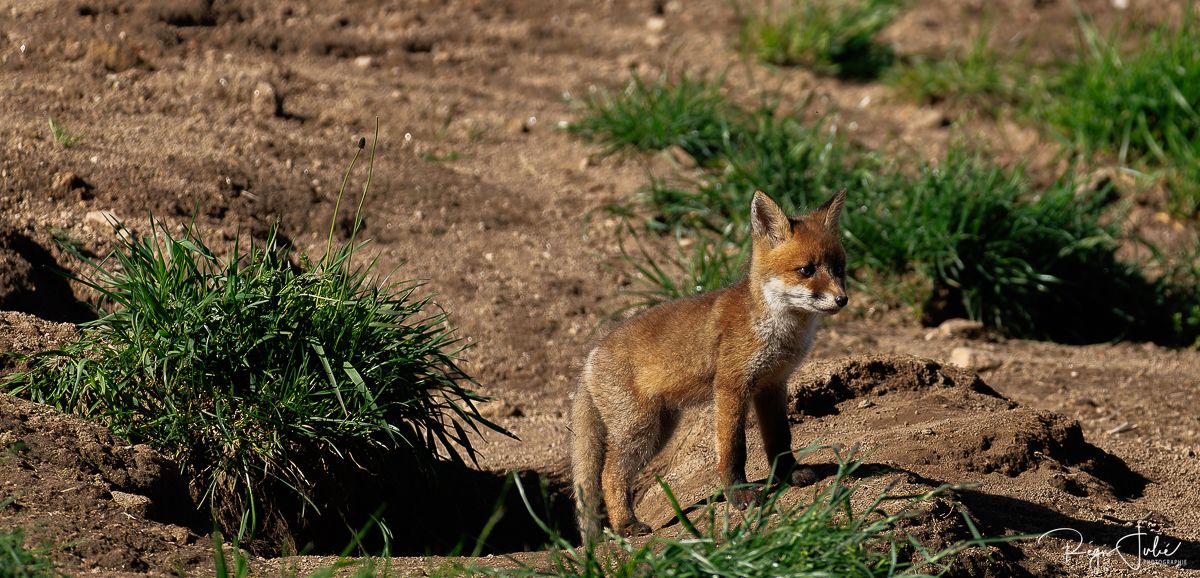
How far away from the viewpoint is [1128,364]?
7719 millimetres

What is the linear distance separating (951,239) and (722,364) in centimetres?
343

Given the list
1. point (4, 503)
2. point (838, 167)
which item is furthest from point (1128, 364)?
point (4, 503)

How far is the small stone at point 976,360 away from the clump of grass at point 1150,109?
324 cm

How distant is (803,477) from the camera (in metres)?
5.03

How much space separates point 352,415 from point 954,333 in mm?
4429

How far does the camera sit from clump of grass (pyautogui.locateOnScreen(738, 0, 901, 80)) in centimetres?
1033

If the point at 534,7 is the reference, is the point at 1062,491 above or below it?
below

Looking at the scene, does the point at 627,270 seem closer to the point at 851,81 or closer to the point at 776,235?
the point at 776,235

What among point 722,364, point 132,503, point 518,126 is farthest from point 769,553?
point 518,126

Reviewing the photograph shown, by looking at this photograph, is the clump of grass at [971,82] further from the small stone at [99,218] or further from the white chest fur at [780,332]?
the small stone at [99,218]

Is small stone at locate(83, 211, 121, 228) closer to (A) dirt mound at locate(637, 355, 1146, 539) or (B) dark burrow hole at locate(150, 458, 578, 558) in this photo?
(B) dark burrow hole at locate(150, 458, 578, 558)

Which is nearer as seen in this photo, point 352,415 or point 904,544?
point 904,544

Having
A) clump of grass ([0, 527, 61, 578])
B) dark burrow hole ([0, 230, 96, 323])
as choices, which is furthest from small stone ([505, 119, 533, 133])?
clump of grass ([0, 527, 61, 578])
